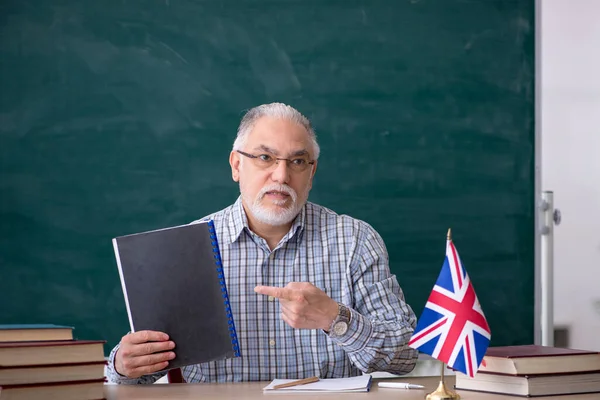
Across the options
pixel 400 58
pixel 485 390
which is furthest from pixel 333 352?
pixel 400 58

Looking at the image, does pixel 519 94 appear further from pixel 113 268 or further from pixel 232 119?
pixel 113 268

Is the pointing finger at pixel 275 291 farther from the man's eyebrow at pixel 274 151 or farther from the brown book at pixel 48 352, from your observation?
the man's eyebrow at pixel 274 151

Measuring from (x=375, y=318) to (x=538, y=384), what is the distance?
26.1 inches

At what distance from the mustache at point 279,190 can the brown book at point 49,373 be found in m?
0.88

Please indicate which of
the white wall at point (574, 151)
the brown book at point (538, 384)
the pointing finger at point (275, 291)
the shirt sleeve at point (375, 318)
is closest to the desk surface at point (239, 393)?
the brown book at point (538, 384)

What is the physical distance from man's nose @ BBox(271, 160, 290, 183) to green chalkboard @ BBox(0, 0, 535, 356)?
2.30 feet

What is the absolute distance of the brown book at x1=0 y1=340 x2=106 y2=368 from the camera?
1.45 metres

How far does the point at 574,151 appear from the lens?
320 cm

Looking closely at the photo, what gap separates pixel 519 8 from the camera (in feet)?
10.2

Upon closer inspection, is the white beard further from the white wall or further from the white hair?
the white wall

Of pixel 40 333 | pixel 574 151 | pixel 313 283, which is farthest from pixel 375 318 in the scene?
pixel 574 151

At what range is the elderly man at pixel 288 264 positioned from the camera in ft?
7.27

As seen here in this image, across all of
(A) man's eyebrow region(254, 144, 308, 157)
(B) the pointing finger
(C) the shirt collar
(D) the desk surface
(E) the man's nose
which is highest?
(A) man's eyebrow region(254, 144, 308, 157)

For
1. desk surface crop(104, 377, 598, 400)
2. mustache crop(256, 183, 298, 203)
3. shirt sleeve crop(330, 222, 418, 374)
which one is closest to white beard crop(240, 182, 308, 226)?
mustache crop(256, 183, 298, 203)
